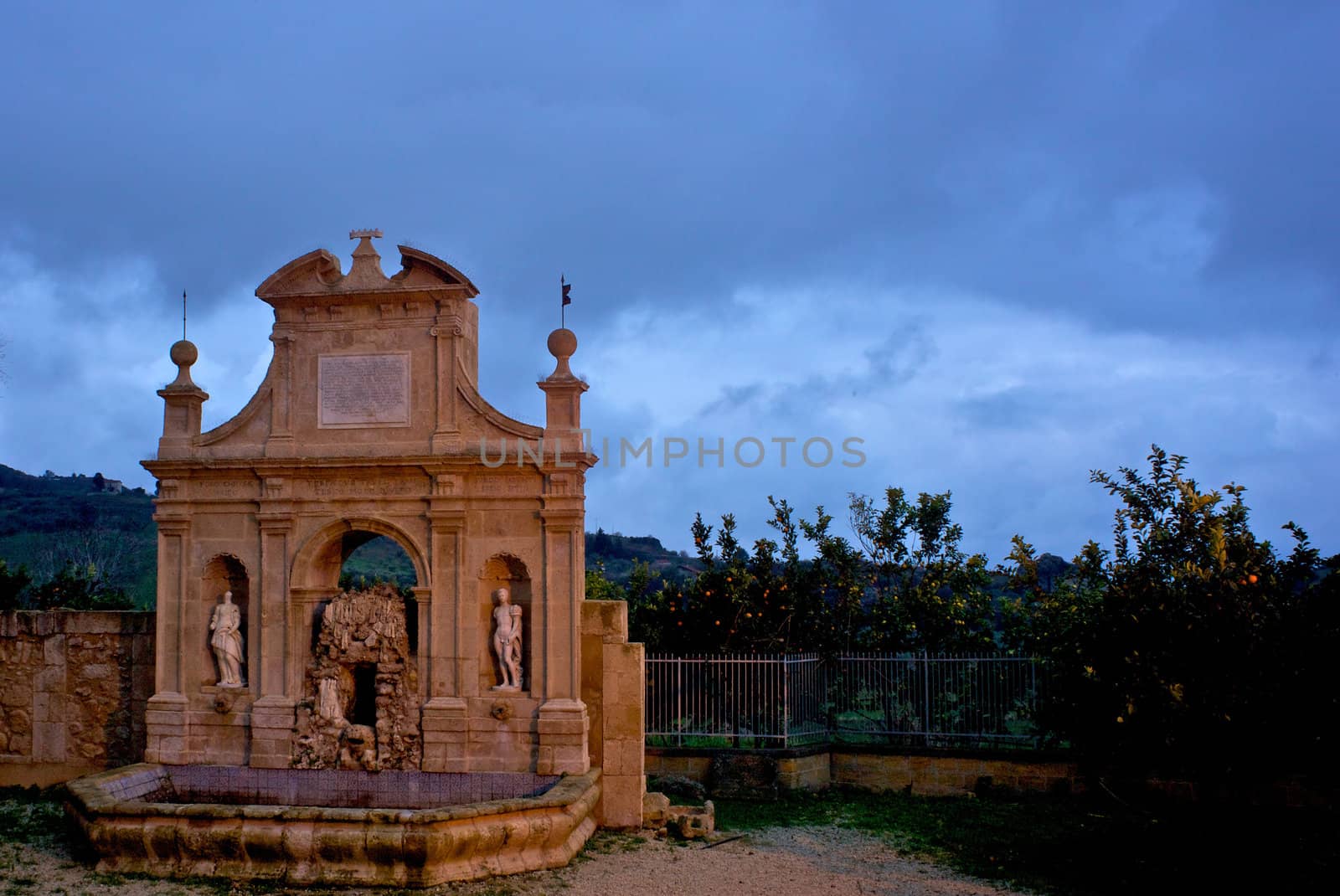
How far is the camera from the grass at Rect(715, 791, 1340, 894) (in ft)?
35.8

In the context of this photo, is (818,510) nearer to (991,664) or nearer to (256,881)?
(991,664)

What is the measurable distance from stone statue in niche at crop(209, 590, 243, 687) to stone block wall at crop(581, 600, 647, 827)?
166 inches

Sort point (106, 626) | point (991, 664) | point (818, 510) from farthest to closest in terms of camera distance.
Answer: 1. point (818, 510)
2. point (991, 664)
3. point (106, 626)

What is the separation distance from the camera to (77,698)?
15266 millimetres

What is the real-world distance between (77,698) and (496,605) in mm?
5847

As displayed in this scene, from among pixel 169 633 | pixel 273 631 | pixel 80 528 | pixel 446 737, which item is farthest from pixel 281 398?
pixel 80 528

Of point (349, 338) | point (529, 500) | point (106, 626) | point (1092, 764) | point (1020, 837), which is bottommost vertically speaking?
point (1020, 837)

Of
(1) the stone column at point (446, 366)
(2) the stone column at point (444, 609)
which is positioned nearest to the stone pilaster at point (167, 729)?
(2) the stone column at point (444, 609)

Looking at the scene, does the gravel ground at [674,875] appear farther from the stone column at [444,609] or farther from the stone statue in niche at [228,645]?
the stone statue in niche at [228,645]

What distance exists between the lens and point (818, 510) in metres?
20.2

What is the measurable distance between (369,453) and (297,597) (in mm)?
1913

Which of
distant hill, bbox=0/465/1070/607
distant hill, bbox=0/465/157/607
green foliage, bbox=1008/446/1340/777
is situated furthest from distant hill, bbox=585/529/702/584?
green foliage, bbox=1008/446/1340/777

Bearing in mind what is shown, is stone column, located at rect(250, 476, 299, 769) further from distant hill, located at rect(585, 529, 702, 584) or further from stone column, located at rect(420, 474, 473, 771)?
distant hill, located at rect(585, 529, 702, 584)

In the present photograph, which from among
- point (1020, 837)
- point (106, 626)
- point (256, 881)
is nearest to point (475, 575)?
point (256, 881)
